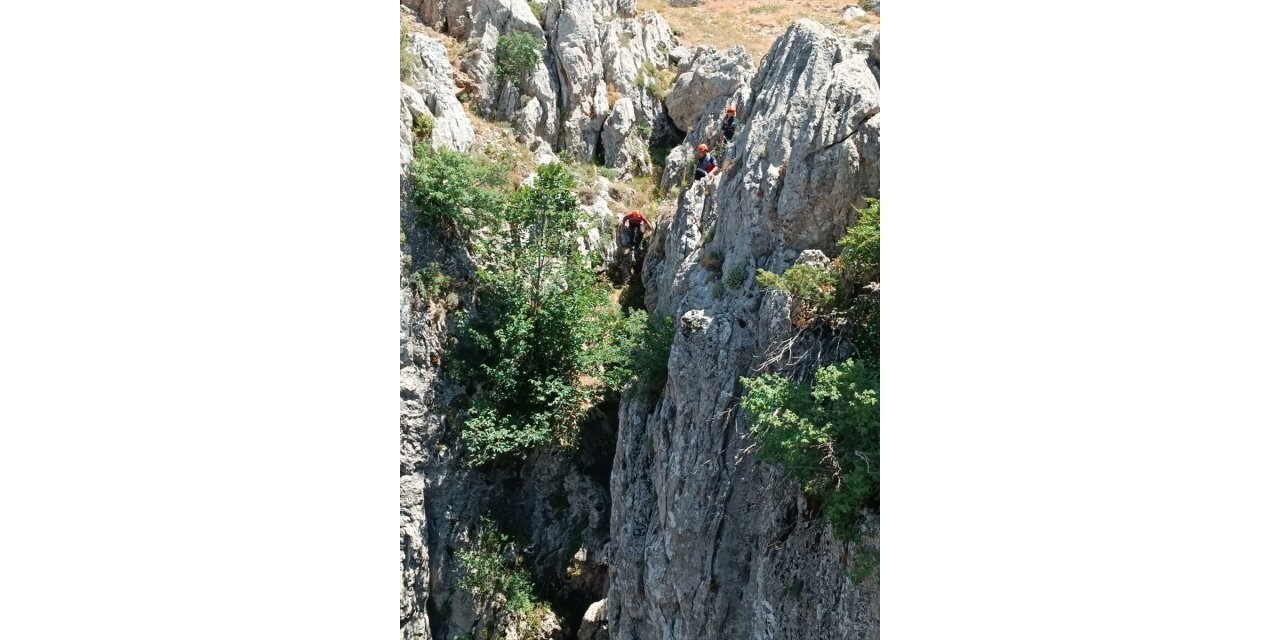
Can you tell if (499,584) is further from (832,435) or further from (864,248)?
(864,248)

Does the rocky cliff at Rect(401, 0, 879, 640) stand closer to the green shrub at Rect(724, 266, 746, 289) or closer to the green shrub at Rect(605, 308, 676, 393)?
the green shrub at Rect(724, 266, 746, 289)

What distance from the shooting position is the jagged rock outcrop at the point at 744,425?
11266mm

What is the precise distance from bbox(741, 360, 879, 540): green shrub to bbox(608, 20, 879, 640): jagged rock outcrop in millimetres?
855

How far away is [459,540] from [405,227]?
727cm

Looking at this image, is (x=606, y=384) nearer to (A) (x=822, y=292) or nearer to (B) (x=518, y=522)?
(B) (x=518, y=522)

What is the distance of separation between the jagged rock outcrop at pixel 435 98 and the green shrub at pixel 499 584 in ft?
30.3

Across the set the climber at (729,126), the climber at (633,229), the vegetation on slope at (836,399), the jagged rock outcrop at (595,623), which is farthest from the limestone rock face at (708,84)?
the jagged rock outcrop at (595,623)

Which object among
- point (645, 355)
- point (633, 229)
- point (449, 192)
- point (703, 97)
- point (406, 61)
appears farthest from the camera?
point (703, 97)

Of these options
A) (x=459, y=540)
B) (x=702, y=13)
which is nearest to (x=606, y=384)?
(x=459, y=540)

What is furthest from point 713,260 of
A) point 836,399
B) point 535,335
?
point 836,399

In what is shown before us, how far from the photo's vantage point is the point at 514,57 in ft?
75.9

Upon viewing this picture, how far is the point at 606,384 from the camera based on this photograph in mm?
17859

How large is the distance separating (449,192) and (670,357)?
7.31 m

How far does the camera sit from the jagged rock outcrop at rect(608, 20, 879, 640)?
11.3 meters
